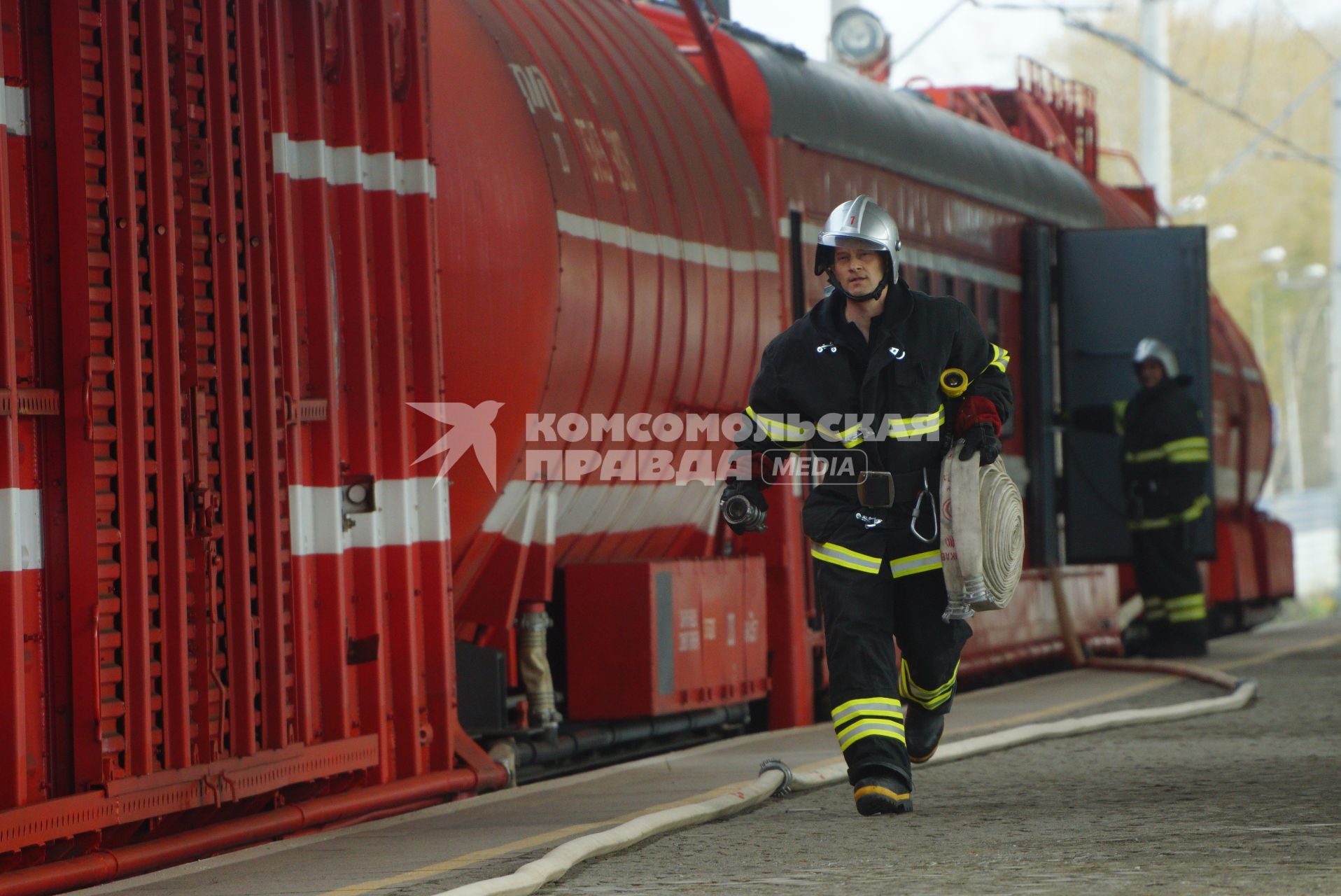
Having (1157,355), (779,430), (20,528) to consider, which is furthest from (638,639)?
(1157,355)

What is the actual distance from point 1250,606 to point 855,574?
1211 centimetres

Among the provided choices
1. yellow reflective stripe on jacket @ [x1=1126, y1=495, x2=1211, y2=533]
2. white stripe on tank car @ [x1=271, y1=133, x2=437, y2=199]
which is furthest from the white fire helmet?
yellow reflective stripe on jacket @ [x1=1126, y1=495, x2=1211, y2=533]

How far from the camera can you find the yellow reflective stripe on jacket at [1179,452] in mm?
11992

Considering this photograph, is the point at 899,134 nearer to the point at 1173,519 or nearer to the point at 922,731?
the point at 1173,519

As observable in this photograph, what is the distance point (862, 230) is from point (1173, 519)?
7.00 meters

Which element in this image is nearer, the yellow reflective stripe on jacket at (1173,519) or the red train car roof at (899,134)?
the red train car roof at (899,134)

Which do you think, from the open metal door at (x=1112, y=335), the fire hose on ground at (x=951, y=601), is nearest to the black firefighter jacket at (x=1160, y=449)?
the open metal door at (x=1112, y=335)

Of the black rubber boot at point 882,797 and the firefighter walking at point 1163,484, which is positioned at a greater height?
the firefighter walking at point 1163,484

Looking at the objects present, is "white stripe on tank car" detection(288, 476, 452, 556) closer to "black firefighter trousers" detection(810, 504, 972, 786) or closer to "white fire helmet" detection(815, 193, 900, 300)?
"black firefighter trousers" detection(810, 504, 972, 786)

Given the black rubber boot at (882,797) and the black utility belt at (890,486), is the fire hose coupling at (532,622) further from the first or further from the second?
the black rubber boot at (882,797)

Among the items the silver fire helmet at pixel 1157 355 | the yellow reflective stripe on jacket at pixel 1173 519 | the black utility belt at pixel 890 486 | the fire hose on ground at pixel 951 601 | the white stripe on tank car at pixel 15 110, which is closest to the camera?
the fire hose on ground at pixel 951 601

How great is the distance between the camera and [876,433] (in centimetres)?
581

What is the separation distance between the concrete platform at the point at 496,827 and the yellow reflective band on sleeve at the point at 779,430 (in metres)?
1.08

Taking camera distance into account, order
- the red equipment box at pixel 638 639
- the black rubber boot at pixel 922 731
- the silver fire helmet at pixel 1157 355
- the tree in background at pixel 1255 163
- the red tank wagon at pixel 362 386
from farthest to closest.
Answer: the tree in background at pixel 1255 163, the silver fire helmet at pixel 1157 355, the red equipment box at pixel 638 639, the black rubber boot at pixel 922 731, the red tank wagon at pixel 362 386
